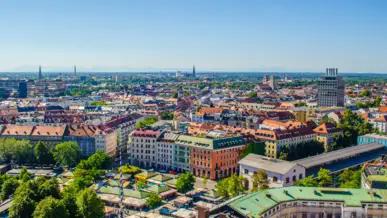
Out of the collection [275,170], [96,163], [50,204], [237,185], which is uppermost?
[50,204]

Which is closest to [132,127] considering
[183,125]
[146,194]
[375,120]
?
[183,125]

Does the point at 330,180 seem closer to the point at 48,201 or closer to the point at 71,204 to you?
the point at 71,204

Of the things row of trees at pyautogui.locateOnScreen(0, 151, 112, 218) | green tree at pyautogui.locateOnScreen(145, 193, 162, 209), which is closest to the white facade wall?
green tree at pyautogui.locateOnScreen(145, 193, 162, 209)

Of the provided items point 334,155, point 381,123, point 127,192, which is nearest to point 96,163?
point 127,192

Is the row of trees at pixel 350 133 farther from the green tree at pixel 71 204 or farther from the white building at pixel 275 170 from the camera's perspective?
the green tree at pixel 71 204

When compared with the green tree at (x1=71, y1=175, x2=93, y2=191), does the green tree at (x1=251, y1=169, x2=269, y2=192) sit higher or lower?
higher

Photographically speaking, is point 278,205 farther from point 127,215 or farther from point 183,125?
point 183,125

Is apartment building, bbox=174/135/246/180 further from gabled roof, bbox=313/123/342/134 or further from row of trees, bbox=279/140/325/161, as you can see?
gabled roof, bbox=313/123/342/134
